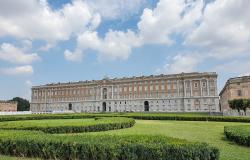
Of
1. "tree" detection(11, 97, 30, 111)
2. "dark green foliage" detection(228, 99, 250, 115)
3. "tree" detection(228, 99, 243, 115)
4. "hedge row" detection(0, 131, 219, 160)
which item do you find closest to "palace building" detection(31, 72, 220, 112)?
"tree" detection(11, 97, 30, 111)

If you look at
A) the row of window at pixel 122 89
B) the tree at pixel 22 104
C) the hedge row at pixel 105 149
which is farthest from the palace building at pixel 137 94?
the hedge row at pixel 105 149

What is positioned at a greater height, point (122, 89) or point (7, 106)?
point (122, 89)

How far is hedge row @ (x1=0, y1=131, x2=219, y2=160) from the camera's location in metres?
7.10

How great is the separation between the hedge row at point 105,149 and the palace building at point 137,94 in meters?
71.9

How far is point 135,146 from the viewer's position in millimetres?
7418

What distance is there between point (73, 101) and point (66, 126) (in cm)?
8264

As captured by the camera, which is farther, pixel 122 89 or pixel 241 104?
pixel 122 89

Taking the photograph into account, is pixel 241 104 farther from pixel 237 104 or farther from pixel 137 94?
pixel 137 94

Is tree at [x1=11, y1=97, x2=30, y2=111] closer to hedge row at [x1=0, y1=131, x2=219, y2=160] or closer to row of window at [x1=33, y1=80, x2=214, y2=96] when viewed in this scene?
row of window at [x1=33, y1=80, x2=214, y2=96]

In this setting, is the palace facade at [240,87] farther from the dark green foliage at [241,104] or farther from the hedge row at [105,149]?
the hedge row at [105,149]

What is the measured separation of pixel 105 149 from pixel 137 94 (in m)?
79.3

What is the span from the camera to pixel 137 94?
284 feet

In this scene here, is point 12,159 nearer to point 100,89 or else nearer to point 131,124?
point 131,124

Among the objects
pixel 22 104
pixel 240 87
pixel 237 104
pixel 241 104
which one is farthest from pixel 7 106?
pixel 241 104
